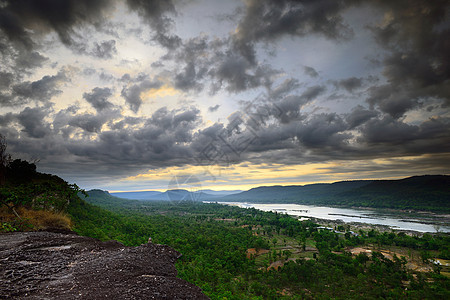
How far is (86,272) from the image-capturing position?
6562mm

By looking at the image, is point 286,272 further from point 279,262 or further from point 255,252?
point 255,252

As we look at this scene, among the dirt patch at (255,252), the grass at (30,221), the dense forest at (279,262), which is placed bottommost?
the dirt patch at (255,252)

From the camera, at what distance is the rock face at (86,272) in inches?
206

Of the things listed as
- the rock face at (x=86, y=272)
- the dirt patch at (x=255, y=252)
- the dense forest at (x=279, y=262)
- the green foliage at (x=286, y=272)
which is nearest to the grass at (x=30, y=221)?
the dense forest at (x=279, y=262)

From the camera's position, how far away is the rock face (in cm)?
522

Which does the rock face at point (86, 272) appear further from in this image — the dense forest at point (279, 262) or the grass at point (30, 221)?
the dense forest at point (279, 262)

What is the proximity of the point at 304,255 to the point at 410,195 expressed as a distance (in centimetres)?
19267

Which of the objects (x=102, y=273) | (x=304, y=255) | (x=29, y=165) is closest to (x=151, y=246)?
(x=102, y=273)

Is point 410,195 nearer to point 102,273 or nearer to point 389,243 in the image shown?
point 389,243

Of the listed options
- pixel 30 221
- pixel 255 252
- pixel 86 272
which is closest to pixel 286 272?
pixel 255 252

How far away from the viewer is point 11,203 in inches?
664

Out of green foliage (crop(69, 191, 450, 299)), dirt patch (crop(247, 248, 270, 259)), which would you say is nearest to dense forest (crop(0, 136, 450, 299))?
green foliage (crop(69, 191, 450, 299))

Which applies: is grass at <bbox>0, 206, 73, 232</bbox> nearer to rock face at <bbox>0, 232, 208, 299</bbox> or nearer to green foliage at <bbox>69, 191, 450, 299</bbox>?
rock face at <bbox>0, 232, 208, 299</bbox>

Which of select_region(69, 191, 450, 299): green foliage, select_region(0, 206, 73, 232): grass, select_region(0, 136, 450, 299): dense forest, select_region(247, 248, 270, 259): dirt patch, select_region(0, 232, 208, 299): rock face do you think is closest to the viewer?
select_region(0, 232, 208, 299): rock face
